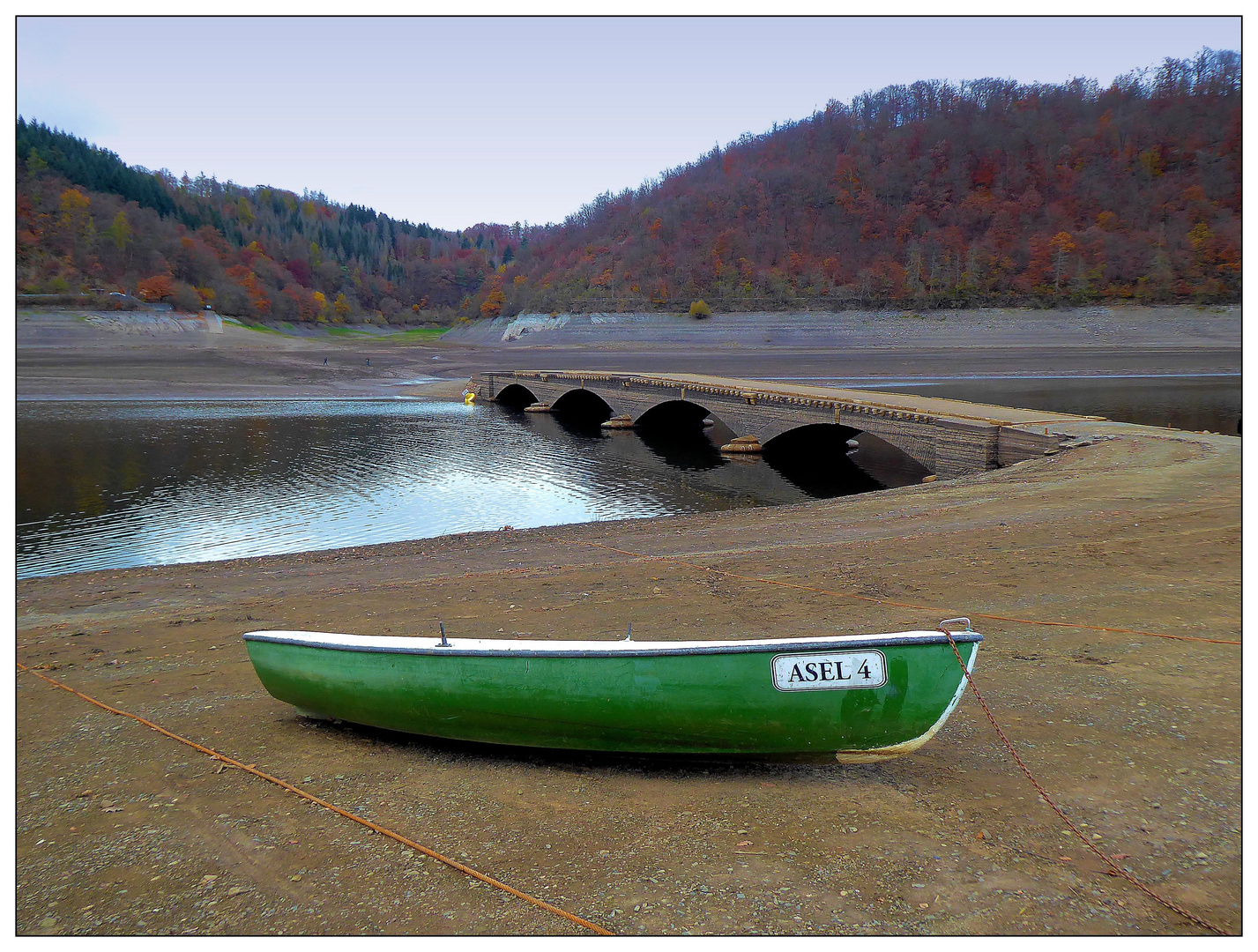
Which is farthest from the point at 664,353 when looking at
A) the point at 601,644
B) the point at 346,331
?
the point at 601,644

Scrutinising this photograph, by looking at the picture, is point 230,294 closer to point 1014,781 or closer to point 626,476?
point 626,476

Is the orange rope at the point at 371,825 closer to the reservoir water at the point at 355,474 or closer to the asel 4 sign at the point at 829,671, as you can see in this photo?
the asel 4 sign at the point at 829,671

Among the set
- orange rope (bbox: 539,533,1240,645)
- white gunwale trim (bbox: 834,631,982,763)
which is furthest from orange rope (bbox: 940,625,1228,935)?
orange rope (bbox: 539,533,1240,645)

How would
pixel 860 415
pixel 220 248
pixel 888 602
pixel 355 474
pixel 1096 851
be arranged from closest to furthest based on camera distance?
pixel 1096 851
pixel 888 602
pixel 860 415
pixel 355 474
pixel 220 248

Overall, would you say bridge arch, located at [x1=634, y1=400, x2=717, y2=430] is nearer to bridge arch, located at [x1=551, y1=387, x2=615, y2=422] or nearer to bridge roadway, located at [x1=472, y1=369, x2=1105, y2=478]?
bridge roadway, located at [x1=472, y1=369, x2=1105, y2=478]

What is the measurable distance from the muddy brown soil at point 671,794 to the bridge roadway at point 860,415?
32.8 ft

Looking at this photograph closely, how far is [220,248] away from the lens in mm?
116750

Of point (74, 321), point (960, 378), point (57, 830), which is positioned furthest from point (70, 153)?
point (57, 830)

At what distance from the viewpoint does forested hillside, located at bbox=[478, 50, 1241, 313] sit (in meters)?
84.6

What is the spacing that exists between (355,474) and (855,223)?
10021 centimetres

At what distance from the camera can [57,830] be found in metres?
5.09

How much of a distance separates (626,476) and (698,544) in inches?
452

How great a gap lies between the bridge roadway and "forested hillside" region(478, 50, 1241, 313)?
4982 cm

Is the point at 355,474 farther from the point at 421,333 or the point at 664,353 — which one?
the point at 421,333
